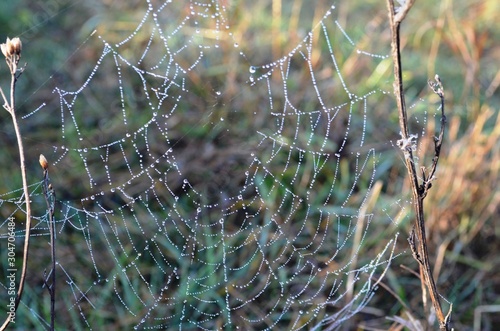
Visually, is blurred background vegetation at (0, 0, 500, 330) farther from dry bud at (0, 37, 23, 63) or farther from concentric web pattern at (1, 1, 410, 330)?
dry bud at (0, 37, 23, 63)

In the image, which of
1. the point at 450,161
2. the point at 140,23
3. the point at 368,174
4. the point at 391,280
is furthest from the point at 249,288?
the point at 140,23

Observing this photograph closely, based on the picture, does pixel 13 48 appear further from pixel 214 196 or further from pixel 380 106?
pixel 380 106

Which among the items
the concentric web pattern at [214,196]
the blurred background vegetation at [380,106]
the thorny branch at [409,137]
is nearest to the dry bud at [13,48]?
the thorny branch at [409,137]

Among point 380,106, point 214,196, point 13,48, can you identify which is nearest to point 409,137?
point 13,48

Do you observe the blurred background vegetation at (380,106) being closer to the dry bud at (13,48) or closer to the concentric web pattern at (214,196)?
the concentric web pattern at (214,196)

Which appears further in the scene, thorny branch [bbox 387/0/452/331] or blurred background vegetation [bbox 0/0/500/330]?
blurred background vegetation [bbox 0/0/500/330]

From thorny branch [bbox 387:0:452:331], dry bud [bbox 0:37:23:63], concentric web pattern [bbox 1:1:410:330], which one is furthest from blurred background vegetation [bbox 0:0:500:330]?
dry bud [bbox 0:37:23:63]

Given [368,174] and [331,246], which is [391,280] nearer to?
[331,246]
